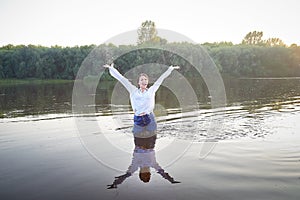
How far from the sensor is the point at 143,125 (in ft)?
36.2

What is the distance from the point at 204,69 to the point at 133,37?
64484 millimetres

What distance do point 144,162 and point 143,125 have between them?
2.25 metres

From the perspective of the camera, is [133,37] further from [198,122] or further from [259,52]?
[259,52]

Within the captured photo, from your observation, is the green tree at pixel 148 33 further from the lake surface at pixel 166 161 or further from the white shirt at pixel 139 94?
the white shirt at pixel 139 94

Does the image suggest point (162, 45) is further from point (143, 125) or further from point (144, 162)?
point (144, 162)

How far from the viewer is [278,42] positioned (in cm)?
13612

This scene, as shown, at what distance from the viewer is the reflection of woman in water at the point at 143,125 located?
326 inches

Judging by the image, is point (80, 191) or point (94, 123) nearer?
point (80, 191)

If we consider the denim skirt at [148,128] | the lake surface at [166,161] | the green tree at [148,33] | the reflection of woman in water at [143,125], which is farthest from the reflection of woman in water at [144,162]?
the green tree at [148,33]

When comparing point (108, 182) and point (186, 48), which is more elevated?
point (186, 48)

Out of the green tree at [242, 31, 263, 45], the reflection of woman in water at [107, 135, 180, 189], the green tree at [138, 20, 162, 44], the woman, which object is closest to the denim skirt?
the woman

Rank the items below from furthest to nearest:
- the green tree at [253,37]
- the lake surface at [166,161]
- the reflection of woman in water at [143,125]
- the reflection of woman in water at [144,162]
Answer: the green tree at [253,37] < the reflection of woman in water at [143,125] < the reflection of woman in water at [144,162] < the lake surface at [166,161]

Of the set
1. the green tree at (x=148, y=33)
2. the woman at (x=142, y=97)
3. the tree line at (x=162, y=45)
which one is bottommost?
the woman at (x=142, y=97)

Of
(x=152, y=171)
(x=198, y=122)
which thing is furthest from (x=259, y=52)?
(x=152, y=171)
